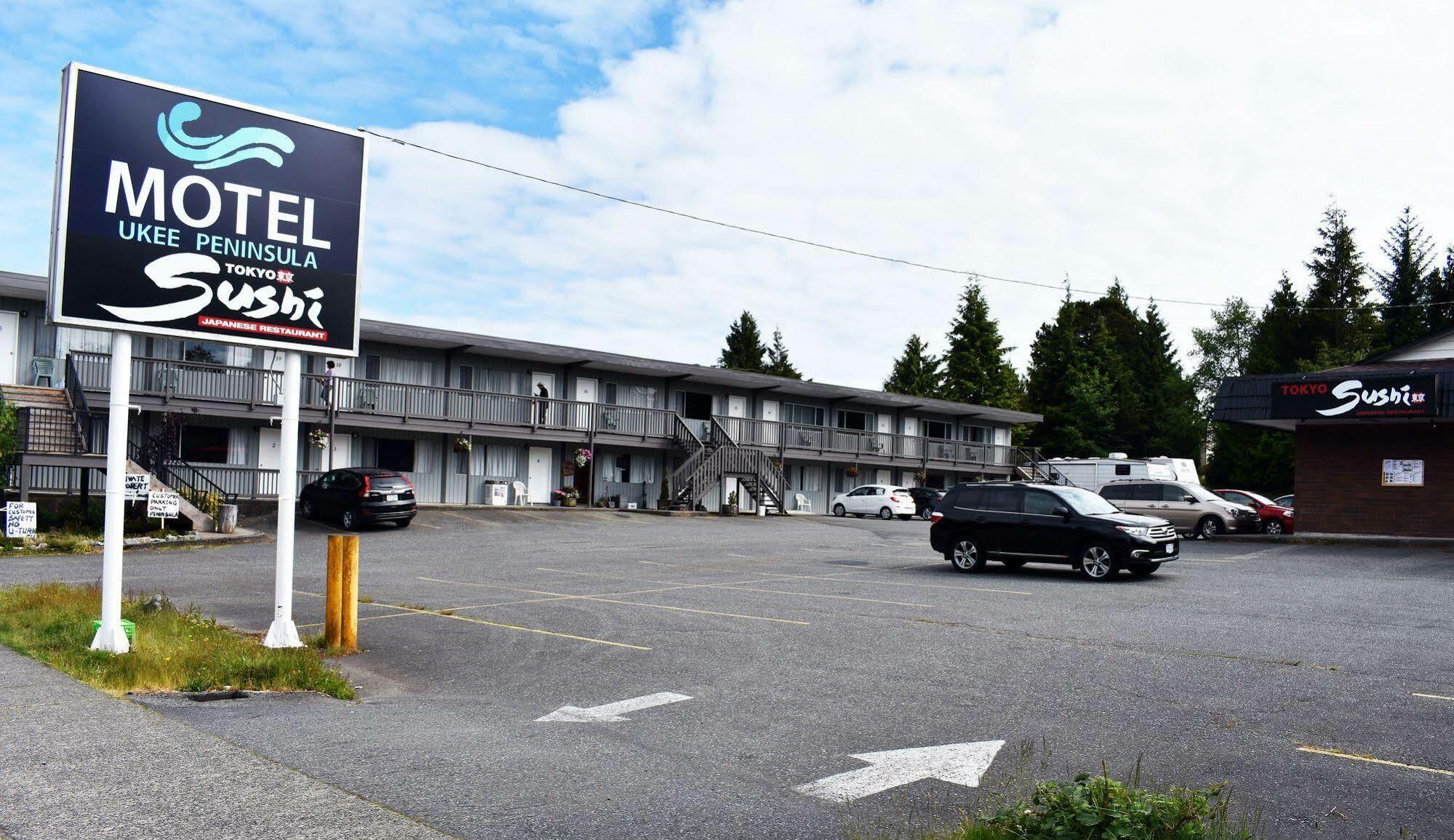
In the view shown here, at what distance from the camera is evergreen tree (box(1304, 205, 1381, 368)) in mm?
59156

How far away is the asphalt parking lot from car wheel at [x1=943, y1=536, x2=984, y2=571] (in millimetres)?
1302

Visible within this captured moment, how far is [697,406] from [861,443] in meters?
7.99

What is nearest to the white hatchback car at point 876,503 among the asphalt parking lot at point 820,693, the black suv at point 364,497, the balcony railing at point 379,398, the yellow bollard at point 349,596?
the balcony railing at point 379,398

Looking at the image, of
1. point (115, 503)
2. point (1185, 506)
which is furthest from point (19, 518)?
point (1185, 506)

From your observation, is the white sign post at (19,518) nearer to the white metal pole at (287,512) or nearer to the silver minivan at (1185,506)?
the white metal pole at (287,512)

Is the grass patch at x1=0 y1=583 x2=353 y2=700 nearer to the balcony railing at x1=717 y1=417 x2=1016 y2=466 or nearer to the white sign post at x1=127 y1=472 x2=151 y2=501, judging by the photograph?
the white sign post at x1=127 y1=472 x2=151 y2=501

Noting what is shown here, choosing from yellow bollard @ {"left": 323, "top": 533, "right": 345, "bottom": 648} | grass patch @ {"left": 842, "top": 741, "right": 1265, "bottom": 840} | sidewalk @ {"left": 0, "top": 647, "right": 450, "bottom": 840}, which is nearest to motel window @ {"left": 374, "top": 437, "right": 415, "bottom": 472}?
yellow bollard @ {"left": 323, "top": 533, "right": 345, "bottom": 648}

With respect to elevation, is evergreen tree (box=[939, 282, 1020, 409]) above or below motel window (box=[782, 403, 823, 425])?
above

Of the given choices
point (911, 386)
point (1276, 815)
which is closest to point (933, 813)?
point (1276, 815)

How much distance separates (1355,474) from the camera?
1107 inches

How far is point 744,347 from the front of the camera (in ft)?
267

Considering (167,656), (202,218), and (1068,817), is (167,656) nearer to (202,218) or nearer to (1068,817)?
(202,218)

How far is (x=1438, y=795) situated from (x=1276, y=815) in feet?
3.54

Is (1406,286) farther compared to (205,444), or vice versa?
(1406,286)
